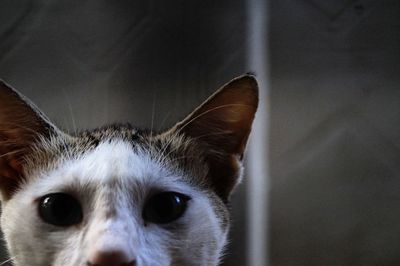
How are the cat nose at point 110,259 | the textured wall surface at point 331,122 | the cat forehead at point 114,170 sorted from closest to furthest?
the cat nose at point 110,259 → the cat forehead at point 114,170 → the textured wall surface at point 331,122

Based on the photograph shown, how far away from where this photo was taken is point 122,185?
66cm

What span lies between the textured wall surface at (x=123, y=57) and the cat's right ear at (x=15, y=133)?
27cm

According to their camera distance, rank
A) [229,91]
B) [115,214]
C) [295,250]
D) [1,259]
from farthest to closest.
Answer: [295,250] → [1,259] → [229,91] → [115,214]

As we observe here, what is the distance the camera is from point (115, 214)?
62cm

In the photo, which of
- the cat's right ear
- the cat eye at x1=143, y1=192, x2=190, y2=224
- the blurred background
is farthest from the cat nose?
the blurred background

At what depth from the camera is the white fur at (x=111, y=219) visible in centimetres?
61

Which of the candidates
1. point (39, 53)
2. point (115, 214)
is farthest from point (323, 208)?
point (39, 53)

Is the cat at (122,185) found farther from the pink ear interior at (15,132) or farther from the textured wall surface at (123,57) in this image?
the textured wall surface at (123,57)

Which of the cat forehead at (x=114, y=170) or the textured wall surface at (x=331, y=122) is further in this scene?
the textured wall surface at (x=331, y=122)

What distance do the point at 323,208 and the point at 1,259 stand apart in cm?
61

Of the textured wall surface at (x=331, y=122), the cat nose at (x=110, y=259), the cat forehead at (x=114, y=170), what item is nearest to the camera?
the cat nose at (x=110, y=259)

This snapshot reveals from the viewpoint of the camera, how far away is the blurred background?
1.01m

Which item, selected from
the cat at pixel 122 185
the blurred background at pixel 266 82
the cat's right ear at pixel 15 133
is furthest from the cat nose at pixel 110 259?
the blurred background at pixel 266 82

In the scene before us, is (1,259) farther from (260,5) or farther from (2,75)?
(260,5)
